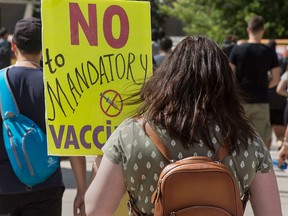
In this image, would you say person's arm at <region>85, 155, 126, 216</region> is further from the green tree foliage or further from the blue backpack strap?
the green tree foliage

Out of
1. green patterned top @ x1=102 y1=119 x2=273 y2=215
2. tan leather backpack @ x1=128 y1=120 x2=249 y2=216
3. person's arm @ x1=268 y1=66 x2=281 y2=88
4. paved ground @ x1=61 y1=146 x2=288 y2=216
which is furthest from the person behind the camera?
person's arm @ x1=268 y1=66 x2=281 y2=88

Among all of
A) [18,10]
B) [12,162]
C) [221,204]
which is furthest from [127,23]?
[18,10]

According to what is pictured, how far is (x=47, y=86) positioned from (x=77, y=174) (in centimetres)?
56

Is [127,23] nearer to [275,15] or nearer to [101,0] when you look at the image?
[101,0]

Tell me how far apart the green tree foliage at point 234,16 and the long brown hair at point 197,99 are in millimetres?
23624

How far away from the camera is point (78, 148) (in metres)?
3.54

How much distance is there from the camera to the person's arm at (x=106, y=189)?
268 centimetres

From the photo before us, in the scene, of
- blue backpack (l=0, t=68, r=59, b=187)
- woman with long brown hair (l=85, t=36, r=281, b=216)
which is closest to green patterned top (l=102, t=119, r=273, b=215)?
woman with long brown hair (l=85, t=36, r=281, b=216)

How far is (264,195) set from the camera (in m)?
2.74

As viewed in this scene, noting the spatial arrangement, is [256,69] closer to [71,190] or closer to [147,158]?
[71,190]

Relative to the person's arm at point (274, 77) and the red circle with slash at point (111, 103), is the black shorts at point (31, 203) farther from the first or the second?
the person's arm at point (274, 77)

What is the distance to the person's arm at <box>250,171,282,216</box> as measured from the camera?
275cm

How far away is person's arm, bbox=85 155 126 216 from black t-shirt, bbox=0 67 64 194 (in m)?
1.09

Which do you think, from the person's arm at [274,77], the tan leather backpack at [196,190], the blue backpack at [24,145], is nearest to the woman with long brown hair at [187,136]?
the tan leather backpack at [196,190]
